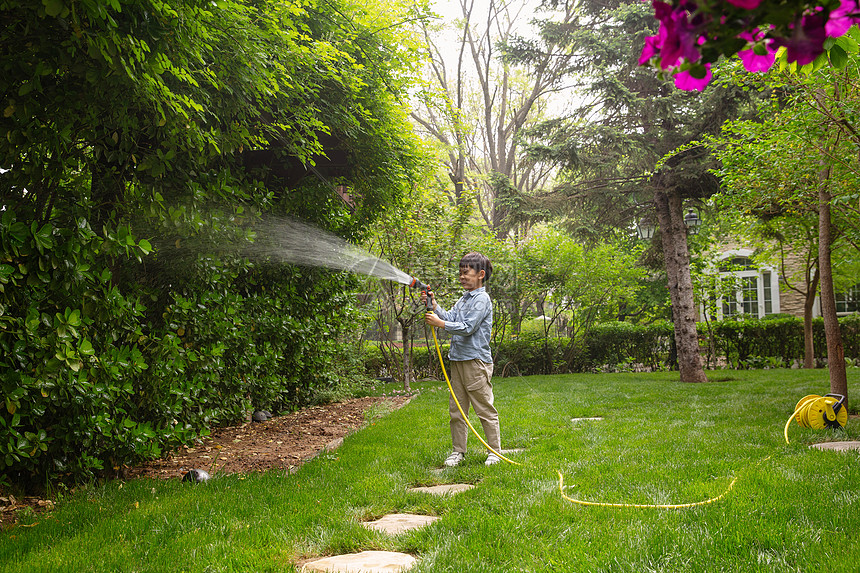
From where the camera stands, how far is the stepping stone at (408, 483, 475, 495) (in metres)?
3.50

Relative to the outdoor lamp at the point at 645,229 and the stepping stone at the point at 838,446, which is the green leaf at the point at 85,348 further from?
the outdoor lamp at the point at 645,229

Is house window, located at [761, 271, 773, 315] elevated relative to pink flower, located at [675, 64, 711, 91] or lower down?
elevated

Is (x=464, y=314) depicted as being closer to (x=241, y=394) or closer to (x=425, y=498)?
(x=425, y=498)

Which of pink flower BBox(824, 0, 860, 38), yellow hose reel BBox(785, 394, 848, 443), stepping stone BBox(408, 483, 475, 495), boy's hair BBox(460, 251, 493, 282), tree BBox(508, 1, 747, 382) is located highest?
tree BBox(508, 1, 747, 382)

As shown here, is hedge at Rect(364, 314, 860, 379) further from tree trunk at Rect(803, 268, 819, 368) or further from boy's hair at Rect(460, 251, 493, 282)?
boy's hair at Rect(460, 251, 493, 282)

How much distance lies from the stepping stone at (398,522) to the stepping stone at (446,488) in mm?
380

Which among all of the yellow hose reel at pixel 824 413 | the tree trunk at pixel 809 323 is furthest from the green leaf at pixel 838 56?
the tree trunk at pixel 809 323

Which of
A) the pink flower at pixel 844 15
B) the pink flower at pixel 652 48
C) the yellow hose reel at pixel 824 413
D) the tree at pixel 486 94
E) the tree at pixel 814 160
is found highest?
the tree at pixel 486 94

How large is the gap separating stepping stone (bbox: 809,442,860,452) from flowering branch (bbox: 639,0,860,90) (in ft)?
14.5

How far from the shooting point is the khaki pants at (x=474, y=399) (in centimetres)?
444

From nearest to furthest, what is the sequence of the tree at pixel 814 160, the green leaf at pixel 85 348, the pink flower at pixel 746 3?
the pink flower at pixel 746 3
the green leaf at pixel 85 348
the tree at pixel 814 160

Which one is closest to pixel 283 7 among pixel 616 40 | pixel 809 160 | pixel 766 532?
pixel 766 532

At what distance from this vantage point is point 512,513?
9.63 ft

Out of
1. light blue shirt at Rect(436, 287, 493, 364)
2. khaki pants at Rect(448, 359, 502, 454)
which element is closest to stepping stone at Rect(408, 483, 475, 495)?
khaki pants at Rect(448, 359, 502, 454)
